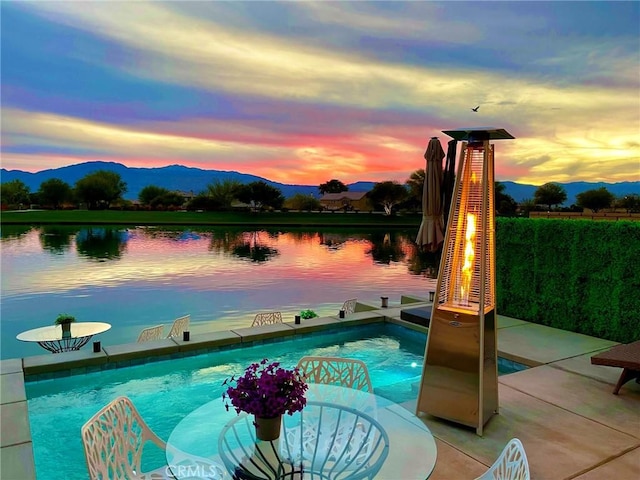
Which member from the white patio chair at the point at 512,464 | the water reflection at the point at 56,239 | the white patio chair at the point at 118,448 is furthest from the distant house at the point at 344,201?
the white patio chair at the point at 512,464

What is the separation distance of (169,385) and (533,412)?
140 inches

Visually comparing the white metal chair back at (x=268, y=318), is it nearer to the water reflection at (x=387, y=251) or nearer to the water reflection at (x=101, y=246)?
the water reflection at (x=387, y=251)

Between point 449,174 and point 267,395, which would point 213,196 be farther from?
point 267,395

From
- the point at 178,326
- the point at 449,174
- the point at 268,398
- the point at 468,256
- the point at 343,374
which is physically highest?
the point at 449,174

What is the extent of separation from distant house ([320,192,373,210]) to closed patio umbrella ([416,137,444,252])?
7051 cm

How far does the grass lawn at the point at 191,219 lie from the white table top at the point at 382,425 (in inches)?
1647

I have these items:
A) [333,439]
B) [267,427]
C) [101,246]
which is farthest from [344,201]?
[267,427]

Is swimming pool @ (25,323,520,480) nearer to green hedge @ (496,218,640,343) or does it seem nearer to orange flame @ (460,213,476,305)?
orange flame @ (460,213,476,305)

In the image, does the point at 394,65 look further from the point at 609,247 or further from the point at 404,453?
the point at 404,453

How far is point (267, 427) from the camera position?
1.81 m

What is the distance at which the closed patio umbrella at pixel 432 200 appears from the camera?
3777 millimetres

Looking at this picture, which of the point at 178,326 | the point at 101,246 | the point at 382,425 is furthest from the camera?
the point at 101,246

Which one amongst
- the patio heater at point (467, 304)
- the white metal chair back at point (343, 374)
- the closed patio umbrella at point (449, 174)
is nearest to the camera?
the white metal chair back at point (343, 374)

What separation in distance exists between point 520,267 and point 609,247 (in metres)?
1.39
